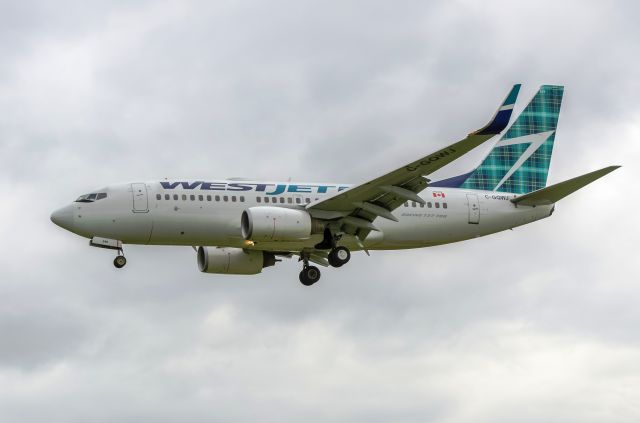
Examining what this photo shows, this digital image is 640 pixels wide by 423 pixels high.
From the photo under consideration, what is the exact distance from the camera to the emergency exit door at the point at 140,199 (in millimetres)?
52375

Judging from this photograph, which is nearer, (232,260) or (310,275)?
(310,275)

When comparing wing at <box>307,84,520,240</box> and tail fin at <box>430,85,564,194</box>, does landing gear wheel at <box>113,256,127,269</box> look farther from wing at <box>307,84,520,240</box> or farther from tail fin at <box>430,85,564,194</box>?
tail fin at <box>430,85,564,194</box>

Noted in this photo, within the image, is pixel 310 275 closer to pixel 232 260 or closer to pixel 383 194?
pixel 232 260

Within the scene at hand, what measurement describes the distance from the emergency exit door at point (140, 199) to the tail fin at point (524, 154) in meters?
12.4

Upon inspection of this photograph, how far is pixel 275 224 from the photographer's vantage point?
169ft

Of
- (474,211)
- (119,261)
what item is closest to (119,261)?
(119,261)

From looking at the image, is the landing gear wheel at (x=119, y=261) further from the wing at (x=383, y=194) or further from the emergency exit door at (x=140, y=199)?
the wing at (x=383, y=194)

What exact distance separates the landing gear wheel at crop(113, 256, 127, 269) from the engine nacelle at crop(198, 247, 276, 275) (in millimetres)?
5608

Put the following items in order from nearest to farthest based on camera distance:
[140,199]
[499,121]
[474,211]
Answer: [499,121], [140,199], [474,211]

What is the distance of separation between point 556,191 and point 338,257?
9034 millimetres

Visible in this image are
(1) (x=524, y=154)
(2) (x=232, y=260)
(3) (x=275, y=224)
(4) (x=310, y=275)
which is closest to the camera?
(3) (x=275, y=224)

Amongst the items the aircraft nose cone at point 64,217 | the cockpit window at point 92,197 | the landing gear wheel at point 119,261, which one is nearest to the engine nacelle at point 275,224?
the landing gear wheel at point 119,261

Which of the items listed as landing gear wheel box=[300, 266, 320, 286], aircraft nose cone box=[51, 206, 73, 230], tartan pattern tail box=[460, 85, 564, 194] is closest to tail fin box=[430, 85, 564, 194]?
tartan pattern tail box=[460, 85, 564, 194]

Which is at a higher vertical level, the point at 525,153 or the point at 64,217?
the point at 525,153
